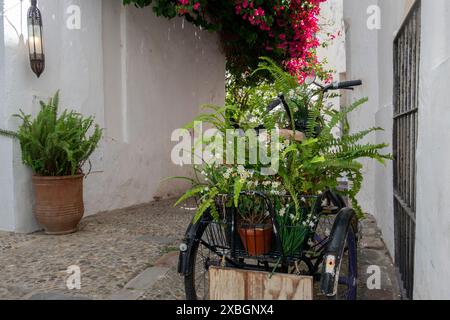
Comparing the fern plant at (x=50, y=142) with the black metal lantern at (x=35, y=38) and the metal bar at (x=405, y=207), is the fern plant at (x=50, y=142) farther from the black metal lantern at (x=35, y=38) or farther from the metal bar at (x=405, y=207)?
the metal bar at (x=405, y=207)

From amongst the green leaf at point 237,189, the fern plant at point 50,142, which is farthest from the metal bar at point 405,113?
the fern plant at point 50,142

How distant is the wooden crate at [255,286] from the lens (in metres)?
2.01

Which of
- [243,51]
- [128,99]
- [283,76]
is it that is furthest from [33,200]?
[243,51]

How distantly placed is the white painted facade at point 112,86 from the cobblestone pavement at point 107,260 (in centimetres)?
62

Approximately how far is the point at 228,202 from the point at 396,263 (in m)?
1.80

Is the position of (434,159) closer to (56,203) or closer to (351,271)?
(351,271)

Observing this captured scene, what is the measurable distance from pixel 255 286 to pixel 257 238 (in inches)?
9.1

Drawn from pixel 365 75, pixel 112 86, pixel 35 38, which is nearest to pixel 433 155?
pixel 365 75

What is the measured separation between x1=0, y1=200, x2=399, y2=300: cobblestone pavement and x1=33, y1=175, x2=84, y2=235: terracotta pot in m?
0.12

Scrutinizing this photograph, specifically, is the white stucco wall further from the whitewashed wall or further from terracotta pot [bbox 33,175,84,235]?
terracotta pot [bbox 33,175,84,235]

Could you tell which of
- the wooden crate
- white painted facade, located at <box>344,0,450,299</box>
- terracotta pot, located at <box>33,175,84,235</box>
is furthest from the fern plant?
white painted facade, located at <box>344,0,450,299</box>

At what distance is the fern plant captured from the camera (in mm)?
4124

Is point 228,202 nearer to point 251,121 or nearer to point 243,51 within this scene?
point 251,121

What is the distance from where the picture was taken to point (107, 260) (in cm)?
349
